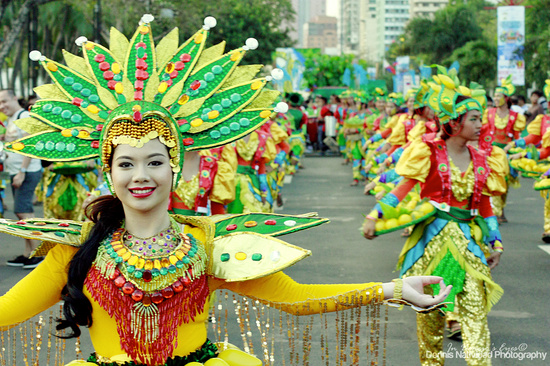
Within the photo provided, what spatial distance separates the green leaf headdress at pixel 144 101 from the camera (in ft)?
9.32

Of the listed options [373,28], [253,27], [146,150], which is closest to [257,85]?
[146,150]

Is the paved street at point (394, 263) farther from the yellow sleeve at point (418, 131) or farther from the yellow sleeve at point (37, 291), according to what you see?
the yellow sleeve at point (37, 291)

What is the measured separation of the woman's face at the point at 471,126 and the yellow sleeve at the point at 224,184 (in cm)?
201

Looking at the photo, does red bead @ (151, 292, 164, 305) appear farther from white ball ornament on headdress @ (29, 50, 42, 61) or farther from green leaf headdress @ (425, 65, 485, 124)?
green leaf headdress @ (425, 65, 485, 124)

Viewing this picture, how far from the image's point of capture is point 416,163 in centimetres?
529

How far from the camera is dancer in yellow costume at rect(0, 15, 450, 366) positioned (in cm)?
278

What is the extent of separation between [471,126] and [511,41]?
19.8 meters

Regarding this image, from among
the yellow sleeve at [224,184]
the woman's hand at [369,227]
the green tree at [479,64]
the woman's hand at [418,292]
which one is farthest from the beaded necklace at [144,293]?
the green tree at [479,64]

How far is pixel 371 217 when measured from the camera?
16.6 feet

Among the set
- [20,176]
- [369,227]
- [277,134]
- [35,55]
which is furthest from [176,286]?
[277,134]

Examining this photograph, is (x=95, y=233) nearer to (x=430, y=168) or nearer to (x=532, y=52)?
(x=430, y=168)

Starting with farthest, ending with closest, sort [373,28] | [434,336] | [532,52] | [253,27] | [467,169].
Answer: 1. [373,28]
2. [253,27]
3. [532,52]
4. [467,169]
5. [434,336]

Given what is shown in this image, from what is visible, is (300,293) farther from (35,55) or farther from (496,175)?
(496,175)

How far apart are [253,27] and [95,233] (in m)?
47.3
